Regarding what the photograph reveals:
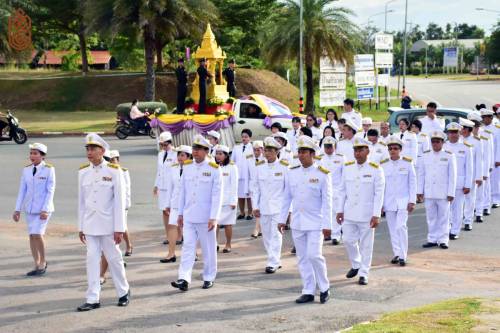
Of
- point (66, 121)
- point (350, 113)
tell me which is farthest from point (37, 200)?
point (66, 121)

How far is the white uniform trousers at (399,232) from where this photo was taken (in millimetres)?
12109

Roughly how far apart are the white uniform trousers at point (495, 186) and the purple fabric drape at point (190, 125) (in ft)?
32.0

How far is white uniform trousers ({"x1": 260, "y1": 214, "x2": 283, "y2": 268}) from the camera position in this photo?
11672 millimetres

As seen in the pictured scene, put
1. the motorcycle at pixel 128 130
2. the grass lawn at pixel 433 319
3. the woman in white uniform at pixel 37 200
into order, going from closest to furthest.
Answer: the grass lawn at pixel 433 319, the woman in white uniform at pixel 37 200, the motorcycle at pixel 128 130

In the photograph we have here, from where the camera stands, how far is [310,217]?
10023 mm

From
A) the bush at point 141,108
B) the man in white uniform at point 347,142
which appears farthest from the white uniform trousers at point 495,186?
the bush at point 141,108

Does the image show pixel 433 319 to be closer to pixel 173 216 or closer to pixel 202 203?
pixel 202 203

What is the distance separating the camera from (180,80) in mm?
27312

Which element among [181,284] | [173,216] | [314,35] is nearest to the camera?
[181,284]

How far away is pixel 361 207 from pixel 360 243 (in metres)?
0.49

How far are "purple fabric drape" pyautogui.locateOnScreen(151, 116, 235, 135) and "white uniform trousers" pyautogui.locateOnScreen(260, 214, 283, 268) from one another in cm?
1360

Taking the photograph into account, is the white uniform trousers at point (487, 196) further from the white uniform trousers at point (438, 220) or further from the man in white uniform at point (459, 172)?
the white uniform trousers at point (438, 220)

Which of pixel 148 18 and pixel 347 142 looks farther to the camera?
pixel 148 18

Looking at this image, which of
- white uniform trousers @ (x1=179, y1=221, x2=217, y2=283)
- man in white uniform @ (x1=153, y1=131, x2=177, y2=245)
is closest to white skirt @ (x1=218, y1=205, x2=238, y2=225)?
man in white uniform @ (x1=153, y1=131, x2=177, y2=245)
